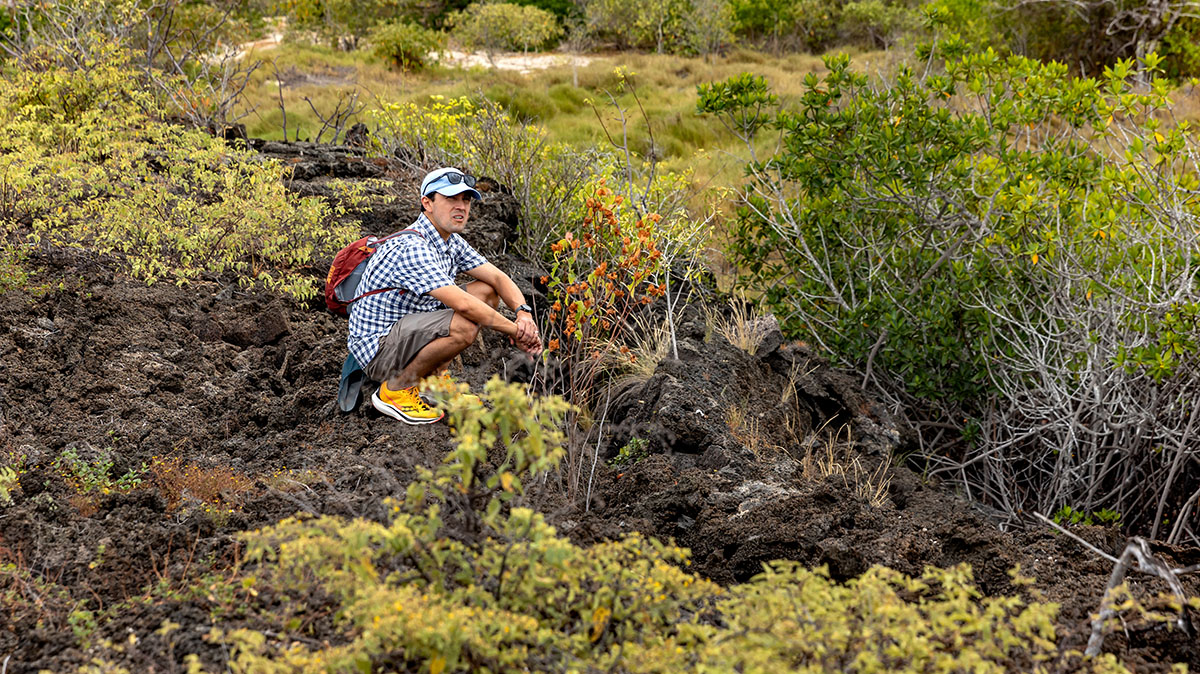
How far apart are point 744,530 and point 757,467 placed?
2.10 ft

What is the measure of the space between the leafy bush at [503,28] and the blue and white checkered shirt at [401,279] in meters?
17.7

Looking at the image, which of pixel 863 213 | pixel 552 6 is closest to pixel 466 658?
pixel 863 213

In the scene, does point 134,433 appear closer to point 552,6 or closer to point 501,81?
point 501,81

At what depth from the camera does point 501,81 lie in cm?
1702

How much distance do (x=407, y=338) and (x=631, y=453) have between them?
1.11m

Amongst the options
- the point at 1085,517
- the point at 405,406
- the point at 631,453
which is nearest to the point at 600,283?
the point at 631,453

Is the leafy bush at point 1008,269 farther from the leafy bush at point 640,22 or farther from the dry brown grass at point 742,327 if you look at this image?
the leafy bush at point 640,22

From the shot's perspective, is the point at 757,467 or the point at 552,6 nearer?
the point at 757,467

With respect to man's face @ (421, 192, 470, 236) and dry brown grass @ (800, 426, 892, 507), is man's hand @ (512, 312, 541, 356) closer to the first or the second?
man's face @ (421, 192, 470, 236)

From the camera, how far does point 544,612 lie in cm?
245

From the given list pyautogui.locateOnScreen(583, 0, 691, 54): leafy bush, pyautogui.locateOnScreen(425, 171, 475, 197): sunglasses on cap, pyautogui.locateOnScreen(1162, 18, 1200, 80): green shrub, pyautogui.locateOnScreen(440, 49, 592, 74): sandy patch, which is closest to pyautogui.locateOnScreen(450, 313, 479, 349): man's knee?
pyautogui.locateOnScreen(425, 171, 475, 197): sunglasses on cap

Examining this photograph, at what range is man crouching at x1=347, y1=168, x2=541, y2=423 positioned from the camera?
411 centimetres

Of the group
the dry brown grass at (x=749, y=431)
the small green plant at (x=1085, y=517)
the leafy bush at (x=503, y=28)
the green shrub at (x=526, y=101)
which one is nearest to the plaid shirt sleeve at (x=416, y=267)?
the dry brown grass at (x=749, y=431)

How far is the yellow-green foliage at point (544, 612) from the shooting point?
6.79ft
